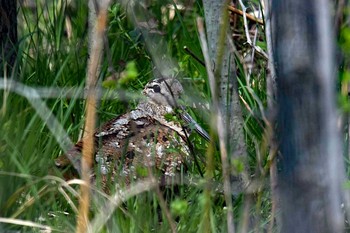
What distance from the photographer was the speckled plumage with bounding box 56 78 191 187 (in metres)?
4.10

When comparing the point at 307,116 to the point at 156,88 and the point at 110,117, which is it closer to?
the point at 156,88

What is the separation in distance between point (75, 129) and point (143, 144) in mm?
509

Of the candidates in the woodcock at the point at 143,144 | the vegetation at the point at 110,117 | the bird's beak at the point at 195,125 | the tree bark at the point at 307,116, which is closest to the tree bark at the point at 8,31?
the vegetation at the point at 110,117

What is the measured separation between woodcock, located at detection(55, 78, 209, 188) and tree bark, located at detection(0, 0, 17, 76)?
78cm

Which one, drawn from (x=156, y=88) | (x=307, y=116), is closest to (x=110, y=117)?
(x=156, y=88)

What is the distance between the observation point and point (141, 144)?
4270 millimetres

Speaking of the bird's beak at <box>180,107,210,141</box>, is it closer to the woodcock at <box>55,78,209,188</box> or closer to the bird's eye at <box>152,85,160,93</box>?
the woodcock at <box>55,78,209,188</box>

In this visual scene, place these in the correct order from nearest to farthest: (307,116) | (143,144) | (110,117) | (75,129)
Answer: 1. (307,116)
2. (143,144)
3. (75,129)
4. (110,117)

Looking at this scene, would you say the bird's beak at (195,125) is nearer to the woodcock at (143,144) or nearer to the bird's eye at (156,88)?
the woodcock at (143,144)

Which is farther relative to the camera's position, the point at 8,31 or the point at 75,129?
the point at 8,31

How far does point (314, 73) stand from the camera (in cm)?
162

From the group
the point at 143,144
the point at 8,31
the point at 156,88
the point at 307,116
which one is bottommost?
the point at 143,144

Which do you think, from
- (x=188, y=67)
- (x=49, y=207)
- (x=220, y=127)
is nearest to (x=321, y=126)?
(x=220, y=127)

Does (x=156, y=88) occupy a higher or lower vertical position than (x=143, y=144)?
higher
